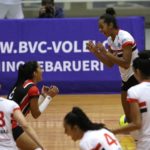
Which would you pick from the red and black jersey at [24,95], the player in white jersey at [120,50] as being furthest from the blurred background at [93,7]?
the red and black jersey at [24,95]

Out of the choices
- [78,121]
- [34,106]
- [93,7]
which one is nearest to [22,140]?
[34,106]

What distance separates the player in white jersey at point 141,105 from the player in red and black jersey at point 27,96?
4.77 feet

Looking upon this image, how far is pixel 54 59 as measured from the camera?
12828 millimetres

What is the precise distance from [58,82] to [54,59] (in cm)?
45

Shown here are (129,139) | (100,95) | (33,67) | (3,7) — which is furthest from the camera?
(3,7)

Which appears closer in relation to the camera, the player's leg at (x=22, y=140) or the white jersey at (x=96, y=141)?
the white jersey at (x=96, y=141)

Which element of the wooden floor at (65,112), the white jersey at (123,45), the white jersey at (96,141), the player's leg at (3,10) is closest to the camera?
the white jersey at (96,141)

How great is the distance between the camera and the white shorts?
Result: 15.2 m

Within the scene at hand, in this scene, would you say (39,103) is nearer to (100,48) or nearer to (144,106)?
(100,48)

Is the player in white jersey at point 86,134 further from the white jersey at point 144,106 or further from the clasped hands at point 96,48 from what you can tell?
the clasped hands at point 96,48

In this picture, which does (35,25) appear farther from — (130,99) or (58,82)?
(130,99)

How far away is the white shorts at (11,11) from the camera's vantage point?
15.2 metres

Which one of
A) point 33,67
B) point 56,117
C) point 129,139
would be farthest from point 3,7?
point 33,67

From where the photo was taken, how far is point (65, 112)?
35.4 ft
